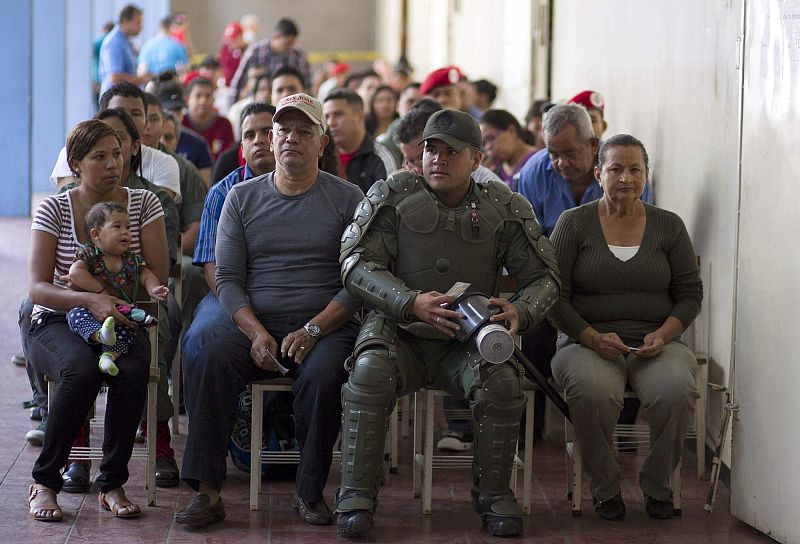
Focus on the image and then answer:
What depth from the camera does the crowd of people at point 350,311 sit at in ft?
12.4

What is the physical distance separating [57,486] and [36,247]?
0.79 metres

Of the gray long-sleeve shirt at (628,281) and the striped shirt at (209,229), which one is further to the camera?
the striped shirt at (209,229)

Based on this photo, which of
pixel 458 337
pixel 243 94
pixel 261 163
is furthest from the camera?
pixel 243 94

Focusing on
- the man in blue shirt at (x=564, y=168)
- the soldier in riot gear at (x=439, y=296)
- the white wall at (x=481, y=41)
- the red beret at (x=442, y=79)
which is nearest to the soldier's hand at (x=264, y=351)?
the soldier in riot gear at (x=439, y=296)

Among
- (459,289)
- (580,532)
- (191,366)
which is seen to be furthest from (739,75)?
(191,366)

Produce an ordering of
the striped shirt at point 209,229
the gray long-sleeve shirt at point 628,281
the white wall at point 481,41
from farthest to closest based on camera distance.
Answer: the white wall at point 481,41, the striped shirt at point 209,229, the gray long-sleeve shirt at point 628,281

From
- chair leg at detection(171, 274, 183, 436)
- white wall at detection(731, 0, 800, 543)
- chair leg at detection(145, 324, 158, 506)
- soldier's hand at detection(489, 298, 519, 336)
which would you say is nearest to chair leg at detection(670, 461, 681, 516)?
white wall at detection(731, 0, 800, 543)

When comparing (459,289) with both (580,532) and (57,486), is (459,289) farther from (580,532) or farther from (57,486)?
(57,486)

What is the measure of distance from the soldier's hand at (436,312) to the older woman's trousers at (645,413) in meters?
0.51

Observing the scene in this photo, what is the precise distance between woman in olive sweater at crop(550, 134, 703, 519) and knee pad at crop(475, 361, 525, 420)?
286 millimetres

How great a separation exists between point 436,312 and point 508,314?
0.23 metres

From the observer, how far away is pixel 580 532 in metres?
3.86

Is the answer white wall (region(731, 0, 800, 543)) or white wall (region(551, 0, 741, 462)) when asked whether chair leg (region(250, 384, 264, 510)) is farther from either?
white wall (region(551, 0, 741, 462))

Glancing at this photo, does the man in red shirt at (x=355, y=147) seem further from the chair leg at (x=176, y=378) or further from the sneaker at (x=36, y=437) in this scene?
the sneaker at (x=36, y=437)
